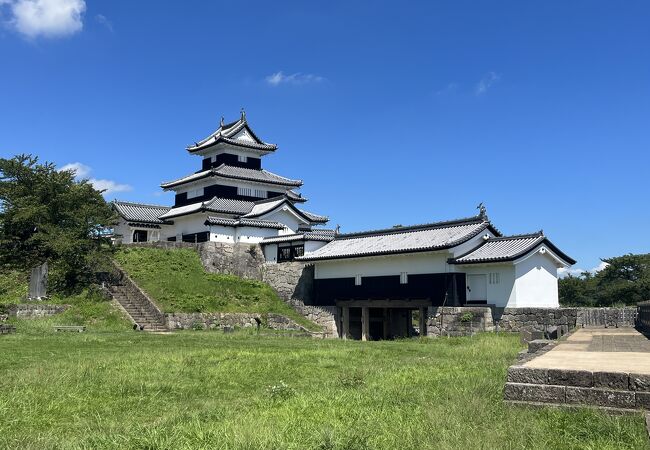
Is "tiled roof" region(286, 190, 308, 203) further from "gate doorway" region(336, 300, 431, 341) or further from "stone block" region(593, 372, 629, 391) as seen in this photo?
"stone block" region(593, 372, 629, 391)

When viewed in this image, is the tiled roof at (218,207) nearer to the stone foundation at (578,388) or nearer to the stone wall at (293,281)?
the stone wall at (293,281)

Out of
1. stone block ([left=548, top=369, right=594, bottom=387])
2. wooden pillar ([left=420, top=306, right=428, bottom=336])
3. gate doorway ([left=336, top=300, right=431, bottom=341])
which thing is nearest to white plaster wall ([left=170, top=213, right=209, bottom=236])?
gate doorway ([left=336, top=300, right=431, bottom=341])

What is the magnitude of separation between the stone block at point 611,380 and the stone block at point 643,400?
0.18 meters

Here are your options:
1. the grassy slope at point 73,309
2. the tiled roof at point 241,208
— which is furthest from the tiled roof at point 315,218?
the grassy slope at point 73,309

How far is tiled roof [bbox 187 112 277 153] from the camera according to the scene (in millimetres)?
53656

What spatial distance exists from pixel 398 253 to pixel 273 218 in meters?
16.6

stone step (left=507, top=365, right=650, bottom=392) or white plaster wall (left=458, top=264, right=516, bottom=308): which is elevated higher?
white plaster wall (left=458, top=264, right=516, bottom=308)

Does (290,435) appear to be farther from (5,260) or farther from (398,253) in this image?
(5,260)

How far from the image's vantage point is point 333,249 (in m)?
40.8

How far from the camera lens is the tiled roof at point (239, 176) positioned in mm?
50844

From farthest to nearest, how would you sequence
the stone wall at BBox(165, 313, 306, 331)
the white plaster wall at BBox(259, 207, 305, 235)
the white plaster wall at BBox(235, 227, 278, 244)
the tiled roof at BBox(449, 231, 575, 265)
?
the white plaster wall at BBox(259, 207, 305, 235), the white plaster wall at BBox(235, 227, 278, 244), the stone wall at BBox(165, 313, 306, 331), the tiled roof at BBox(449, 231, 575, 265)

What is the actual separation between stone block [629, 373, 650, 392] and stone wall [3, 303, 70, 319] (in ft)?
99.8

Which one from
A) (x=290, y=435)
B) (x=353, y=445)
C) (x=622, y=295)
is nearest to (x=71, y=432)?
(x=290, y=435)

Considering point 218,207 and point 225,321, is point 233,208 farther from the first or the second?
point 225,321
